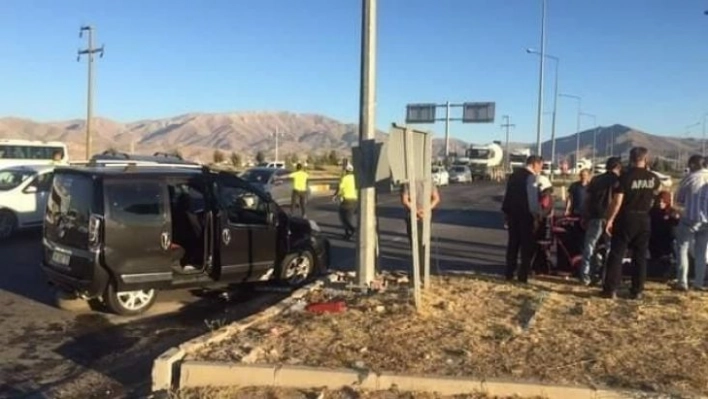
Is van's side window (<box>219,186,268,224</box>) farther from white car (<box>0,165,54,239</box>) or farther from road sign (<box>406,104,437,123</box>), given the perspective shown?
road sign (<box>406,104,437,123</box>)

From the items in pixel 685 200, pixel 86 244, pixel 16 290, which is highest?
pixel 685 200

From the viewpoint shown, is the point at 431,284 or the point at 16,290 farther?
the point at 16,290

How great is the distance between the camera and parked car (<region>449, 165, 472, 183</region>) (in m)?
63.8

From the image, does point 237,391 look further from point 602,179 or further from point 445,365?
point 602,179

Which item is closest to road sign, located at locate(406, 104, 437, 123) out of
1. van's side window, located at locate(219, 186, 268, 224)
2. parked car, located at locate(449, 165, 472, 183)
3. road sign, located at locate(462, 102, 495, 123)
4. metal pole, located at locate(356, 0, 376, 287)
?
road sign, located at locate(462, 102, 495, 123)

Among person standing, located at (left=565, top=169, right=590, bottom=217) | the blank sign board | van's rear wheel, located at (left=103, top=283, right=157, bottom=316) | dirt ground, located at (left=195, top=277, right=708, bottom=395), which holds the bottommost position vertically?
van's rear wheel, located at (left=103, top=283, right=157, bottom=316)

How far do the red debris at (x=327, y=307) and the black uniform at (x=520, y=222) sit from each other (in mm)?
2833

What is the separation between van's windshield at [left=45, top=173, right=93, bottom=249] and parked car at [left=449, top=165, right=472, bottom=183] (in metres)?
54.8

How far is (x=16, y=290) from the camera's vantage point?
35.8ft

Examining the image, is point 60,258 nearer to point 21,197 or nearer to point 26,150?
point 21,197

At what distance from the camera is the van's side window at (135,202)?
8.95m

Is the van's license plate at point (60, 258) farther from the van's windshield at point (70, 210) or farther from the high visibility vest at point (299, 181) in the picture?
the high visibility vest at point (299, 181)

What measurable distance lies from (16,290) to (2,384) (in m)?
4.65

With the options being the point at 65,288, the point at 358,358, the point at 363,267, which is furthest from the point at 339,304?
the point at 65,288
